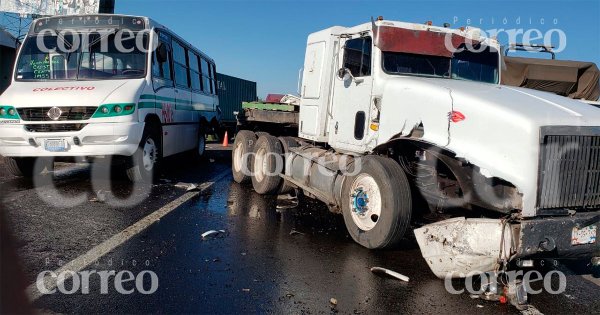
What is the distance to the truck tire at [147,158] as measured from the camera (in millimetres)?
7852

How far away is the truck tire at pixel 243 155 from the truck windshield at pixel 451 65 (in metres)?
3.86

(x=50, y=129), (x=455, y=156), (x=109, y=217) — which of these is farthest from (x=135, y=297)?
(x=50, y=129)

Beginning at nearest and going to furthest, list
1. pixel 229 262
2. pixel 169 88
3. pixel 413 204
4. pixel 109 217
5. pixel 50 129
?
pixel 229 262 < pixel 413 204 < pixel 109 217 < pixel 50 129 < pixel 169 88

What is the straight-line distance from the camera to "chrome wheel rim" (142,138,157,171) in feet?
26.2

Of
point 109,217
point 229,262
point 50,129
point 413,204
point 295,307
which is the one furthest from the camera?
point 50,129

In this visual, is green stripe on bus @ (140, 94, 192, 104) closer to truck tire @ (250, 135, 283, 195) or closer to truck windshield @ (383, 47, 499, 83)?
truck tire @ (250, 135, 283, 195)

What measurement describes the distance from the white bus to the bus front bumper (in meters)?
0.01

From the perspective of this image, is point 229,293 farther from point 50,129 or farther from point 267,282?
point 50,129

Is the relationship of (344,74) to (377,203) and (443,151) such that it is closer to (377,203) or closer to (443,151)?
(377,203)

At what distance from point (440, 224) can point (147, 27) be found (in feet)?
21.8

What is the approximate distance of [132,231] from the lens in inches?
206

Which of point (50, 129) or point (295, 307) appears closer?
point (295, 307)

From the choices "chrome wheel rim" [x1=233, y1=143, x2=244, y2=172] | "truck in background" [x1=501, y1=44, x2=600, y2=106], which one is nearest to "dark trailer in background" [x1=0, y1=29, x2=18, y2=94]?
"chrome wheel rim" [x1=233, y1=143, x2=244, y2=172]

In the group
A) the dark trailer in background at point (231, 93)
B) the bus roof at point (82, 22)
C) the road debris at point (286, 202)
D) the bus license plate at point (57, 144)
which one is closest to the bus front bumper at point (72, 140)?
the bus license plate at point (57, 144)
